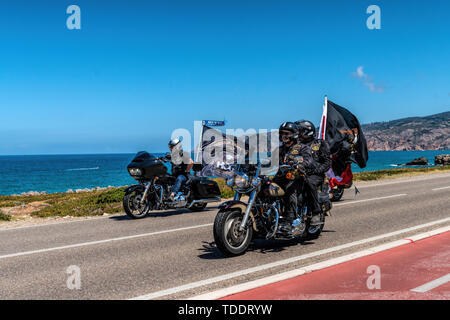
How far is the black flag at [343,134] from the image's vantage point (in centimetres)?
1241

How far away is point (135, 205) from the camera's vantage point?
10.1 metres

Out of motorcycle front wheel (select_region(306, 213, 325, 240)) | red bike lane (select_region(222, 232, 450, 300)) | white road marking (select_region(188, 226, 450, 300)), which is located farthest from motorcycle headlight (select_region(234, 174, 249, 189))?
motorcycle front wheel (select_region(306, 213, 325, 240))

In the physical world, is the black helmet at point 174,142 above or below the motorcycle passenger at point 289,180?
above

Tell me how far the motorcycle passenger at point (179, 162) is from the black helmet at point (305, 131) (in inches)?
171

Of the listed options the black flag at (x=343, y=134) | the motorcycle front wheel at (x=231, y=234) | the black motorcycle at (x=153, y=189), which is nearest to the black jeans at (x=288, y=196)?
the motorcycle front wheel at (x=231, y=234)

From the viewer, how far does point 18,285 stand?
495cm

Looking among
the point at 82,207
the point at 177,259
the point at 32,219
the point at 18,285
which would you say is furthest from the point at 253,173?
the point at 82,207

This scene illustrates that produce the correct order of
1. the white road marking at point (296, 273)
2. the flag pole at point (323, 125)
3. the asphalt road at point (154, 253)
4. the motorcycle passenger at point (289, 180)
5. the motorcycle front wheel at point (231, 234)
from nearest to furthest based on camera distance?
the white road marking at point (296, 273) < the asphalt road at point (154, 253) < the motorcycle front wheel at point (231, 234) < the motorcycle passenger at point (289, 180) < the flag pole at point (323, 125)

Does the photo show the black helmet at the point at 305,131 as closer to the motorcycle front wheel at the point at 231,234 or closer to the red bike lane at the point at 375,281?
the motorcycle front wheel at the point at 231,234

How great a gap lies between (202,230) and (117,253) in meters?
2.19

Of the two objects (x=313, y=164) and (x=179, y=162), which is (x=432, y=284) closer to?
(x=313, y=164)

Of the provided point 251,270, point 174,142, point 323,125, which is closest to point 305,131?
point 251,270

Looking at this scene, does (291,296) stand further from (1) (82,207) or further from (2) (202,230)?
(1) (82,207)
